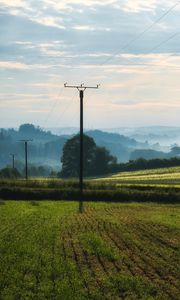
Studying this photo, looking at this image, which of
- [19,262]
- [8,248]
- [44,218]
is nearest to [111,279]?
[19,262]

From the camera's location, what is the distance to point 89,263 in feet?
71.8

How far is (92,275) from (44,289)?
2.73m

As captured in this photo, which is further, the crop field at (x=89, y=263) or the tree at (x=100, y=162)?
the tree at (x=100, y=162)

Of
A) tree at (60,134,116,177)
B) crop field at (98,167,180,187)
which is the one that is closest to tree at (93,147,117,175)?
tree at (60,134,116,177)

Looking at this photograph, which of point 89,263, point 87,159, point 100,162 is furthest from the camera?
point 100,162

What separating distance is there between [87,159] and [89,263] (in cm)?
14887

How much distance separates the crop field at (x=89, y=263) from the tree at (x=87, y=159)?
134 metres

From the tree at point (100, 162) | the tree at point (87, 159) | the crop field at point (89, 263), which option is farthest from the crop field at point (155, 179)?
the crop field at point (89, 263)

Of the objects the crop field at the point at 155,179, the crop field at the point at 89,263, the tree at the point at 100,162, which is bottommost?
the crop field at the point at 89,263

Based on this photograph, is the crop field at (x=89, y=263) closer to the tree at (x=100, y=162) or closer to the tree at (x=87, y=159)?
the tree at (x=87, y=159)

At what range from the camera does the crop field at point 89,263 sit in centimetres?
1733

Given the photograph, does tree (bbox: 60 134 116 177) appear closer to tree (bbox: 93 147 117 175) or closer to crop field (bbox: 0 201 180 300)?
tree (bbox: 93 147 117 175)

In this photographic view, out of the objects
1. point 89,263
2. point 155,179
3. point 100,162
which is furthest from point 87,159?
point 89,263

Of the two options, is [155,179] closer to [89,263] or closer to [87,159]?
[87,159]
